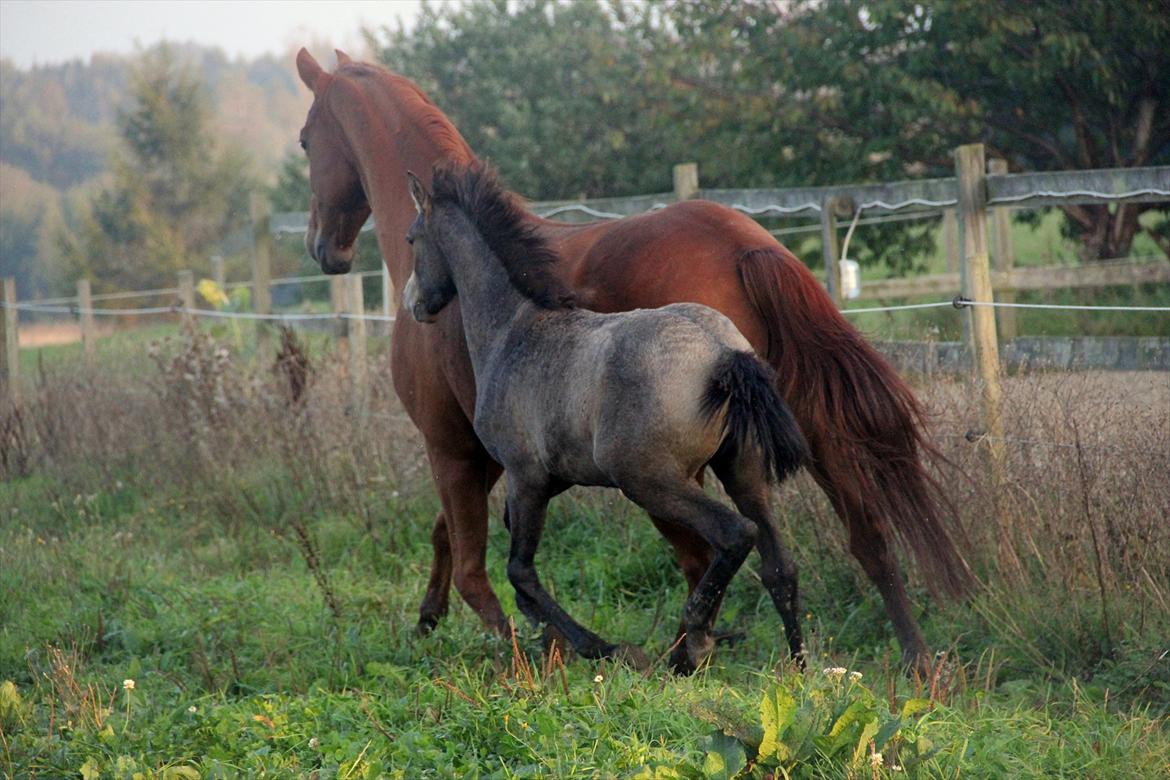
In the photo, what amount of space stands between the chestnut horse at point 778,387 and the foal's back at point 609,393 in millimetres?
310

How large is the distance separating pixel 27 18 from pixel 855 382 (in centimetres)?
988

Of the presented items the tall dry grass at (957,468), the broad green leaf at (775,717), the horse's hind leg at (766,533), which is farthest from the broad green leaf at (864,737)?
the tall dry grass at (957,468)

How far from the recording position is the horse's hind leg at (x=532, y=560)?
4113 mm

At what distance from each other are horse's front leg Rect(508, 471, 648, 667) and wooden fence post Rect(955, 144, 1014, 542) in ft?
5.58

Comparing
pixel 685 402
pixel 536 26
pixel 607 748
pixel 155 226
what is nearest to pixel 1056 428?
pixel 685 402

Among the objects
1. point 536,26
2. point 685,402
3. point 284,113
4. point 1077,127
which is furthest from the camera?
point 284,113

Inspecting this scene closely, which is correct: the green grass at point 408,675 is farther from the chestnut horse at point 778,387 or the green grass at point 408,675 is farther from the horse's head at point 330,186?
the horse's head at point 330,186

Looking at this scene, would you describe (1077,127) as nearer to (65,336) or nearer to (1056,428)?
(1056,428)

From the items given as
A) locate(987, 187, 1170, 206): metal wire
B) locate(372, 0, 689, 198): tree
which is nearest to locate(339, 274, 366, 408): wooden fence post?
locate(987, 187, 1170, 206): metal wire

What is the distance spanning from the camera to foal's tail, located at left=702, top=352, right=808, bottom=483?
3.55 metres

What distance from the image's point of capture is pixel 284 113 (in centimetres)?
7506

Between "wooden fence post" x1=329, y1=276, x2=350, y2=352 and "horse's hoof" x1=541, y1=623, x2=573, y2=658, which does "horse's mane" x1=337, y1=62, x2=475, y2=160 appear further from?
"wooden fence post" x1=329, y1=276, x2=350, y2=352

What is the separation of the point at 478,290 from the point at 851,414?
142 centimetres

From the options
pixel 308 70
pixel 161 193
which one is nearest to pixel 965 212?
pixel 308 70
